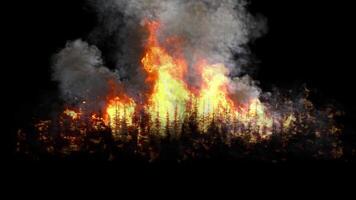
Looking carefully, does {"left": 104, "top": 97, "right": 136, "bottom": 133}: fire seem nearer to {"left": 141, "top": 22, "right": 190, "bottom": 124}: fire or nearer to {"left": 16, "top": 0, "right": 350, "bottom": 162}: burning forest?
{"left": 16, "top": 0, "right": 350, "bottom": 162}: burning forest

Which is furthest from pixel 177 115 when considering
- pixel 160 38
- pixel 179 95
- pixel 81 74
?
pixel 81 74

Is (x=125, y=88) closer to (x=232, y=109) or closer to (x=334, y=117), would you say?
(x=232, y=109)

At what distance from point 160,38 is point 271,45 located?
6646 millimetres

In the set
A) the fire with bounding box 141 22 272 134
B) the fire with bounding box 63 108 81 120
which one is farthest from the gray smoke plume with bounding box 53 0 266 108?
the fire with bounding box 63 108 81 120

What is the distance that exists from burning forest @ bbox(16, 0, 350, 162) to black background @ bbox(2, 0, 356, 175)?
45.9 inches

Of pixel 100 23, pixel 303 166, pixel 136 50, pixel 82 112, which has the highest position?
pixel 100 23

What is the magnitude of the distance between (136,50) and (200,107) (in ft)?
11.0

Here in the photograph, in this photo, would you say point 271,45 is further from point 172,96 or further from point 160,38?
point 172,96

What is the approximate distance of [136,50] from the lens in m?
22.1

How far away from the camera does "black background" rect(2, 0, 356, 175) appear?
78.7ft

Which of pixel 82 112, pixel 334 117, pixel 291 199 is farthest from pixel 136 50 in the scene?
pixel 291 199

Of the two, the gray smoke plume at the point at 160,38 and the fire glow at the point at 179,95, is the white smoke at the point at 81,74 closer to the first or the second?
the gray smoke plume at the point at 160,38

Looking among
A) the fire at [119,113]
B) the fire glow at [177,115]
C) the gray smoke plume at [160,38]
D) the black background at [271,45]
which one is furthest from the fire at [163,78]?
the black background at [271,45]

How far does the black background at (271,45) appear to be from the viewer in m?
24.0
